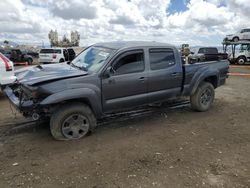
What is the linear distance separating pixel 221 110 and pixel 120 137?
329 centimetres

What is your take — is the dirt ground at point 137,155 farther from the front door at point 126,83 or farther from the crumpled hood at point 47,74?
the crumpled hood at point 47,74

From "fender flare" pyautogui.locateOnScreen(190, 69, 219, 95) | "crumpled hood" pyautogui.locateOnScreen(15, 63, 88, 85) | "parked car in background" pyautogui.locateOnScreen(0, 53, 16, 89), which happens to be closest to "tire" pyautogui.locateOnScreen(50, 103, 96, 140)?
"crumpled hood" pyautogui.locateOnScreen(15, 63, 88, 85)

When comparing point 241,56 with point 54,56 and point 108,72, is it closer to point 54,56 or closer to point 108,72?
point 54,56

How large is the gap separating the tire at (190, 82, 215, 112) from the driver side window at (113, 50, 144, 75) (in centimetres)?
190

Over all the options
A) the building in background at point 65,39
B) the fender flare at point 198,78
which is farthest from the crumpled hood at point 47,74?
the building in background at point 65,39

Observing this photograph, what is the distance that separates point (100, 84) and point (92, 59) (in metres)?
0.78

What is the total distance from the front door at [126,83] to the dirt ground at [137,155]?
1.91 feet

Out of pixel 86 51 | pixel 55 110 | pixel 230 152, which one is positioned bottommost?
pixel 230 152

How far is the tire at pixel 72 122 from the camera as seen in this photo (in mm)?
4543

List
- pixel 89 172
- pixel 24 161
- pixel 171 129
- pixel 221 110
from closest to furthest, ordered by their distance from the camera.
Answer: pixel 89 172
pixel 24 161
pixel 171 129
pixel 221 110

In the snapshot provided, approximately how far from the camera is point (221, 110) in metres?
6.92

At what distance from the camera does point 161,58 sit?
227 inches

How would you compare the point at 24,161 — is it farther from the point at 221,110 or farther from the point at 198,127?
the point at 221,110

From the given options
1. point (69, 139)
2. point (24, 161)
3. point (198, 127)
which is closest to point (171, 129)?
point (198, 127)
